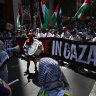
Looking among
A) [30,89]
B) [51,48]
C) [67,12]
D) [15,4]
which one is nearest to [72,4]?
[67,12]

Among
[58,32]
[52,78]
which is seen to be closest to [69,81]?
[52,78]

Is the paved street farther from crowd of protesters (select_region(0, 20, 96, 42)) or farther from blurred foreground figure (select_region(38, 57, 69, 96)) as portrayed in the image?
blurred foreground figure (select_region(38, 57, 69, 96))

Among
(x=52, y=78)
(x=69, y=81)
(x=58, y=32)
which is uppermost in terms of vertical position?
(x=58, y=32)

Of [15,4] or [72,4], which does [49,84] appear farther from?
[72,4]

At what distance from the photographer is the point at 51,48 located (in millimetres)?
7879

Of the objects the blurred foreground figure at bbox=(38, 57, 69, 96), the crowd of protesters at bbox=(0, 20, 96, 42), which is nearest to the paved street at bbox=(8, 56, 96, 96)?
the crowd of protesters at bbox=(0, 20, 96, 42)

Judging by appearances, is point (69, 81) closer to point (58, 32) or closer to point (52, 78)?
point (52, 78)

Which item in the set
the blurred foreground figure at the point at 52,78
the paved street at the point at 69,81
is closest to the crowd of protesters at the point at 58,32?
the paved street at the point at 69,81

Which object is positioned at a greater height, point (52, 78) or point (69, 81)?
point (52, 78)

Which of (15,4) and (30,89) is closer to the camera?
(30,89)

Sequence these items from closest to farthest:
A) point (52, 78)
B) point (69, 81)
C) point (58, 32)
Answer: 1. point (52, 78)
2. point (69, 81)
3. point (58, 32)

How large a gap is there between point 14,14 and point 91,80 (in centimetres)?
2177

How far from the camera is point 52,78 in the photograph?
1.66 metres

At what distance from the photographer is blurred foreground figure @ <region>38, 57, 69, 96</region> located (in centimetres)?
166
